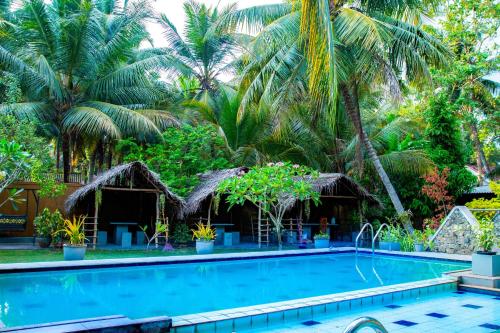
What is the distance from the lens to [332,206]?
18.0 m

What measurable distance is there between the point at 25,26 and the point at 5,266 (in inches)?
357

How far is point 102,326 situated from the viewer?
395 cm

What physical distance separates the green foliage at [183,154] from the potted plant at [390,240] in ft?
19.3

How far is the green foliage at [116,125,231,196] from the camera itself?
590 inches

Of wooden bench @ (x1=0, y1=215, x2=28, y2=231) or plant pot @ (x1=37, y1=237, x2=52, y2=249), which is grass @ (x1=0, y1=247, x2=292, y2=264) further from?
wooden bench @ (x1=0, y1=215, x2=28, y2=231)

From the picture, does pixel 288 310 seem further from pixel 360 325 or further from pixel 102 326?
pixel 360 325

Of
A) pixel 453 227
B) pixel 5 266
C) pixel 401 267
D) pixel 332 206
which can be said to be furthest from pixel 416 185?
pixel 5 266

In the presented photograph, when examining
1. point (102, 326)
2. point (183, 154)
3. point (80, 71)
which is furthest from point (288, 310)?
point (80, 71)

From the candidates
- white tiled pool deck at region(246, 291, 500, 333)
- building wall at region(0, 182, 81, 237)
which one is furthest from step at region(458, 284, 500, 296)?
building wall at region(0, 182, 81, 237)

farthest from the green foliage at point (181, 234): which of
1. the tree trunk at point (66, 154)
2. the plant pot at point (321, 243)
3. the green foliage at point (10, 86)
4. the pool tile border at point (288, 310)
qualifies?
the pool tile border at point (288, 310)

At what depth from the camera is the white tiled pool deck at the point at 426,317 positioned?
4.93m

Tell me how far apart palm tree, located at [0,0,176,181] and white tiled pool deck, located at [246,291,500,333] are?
991 centimetres

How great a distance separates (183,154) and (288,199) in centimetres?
479

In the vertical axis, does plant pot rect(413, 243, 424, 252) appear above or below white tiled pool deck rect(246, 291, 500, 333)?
above
